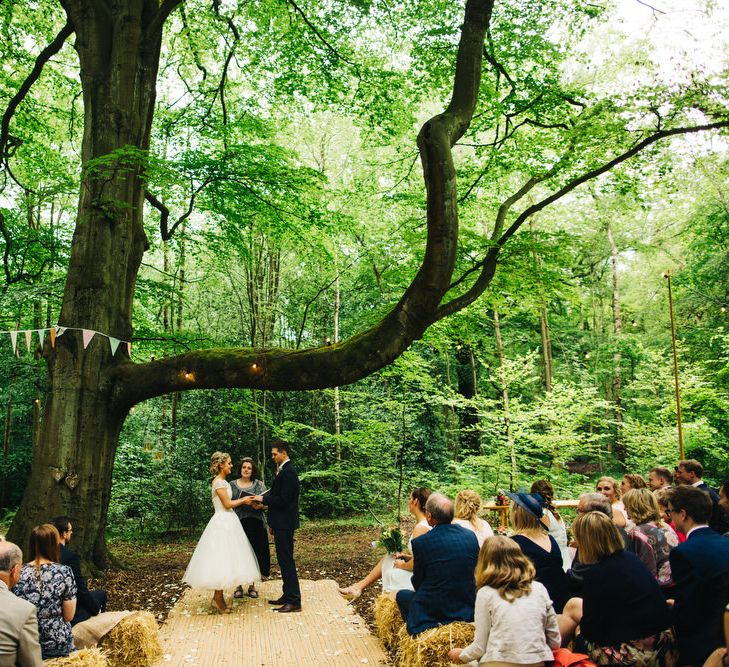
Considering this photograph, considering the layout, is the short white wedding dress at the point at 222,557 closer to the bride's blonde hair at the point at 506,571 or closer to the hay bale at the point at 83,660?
the hay bale at the point at 83,660

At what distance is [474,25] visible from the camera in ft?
17.9

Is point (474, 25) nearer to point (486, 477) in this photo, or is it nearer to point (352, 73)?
point (352, 73)

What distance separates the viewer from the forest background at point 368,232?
793 centimetres

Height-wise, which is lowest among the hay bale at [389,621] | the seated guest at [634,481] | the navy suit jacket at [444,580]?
the hay bale at [389,621]

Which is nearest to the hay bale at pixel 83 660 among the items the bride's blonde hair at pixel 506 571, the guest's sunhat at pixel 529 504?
the bride's blonde hair at pixel 506 571

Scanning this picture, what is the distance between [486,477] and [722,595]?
34.0ft

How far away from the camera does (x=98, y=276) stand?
7.13m

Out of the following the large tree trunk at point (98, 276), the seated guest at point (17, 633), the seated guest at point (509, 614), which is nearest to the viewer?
the seated guest at point (17, 633)

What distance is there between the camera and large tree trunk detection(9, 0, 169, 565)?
6.61 meters

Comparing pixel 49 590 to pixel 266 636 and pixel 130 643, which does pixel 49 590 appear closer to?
pixel 130 643

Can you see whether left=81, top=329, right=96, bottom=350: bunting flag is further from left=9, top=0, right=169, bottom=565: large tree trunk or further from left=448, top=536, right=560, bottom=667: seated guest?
left=448, top=536, right=560, bottom=667: seated guest

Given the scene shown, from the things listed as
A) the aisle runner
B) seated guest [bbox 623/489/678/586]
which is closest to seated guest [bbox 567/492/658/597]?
seated guest [bbox 623/489/678/586]

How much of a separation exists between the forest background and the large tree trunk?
42 centimetres

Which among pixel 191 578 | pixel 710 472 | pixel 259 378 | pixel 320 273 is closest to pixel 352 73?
pixel 259 378
